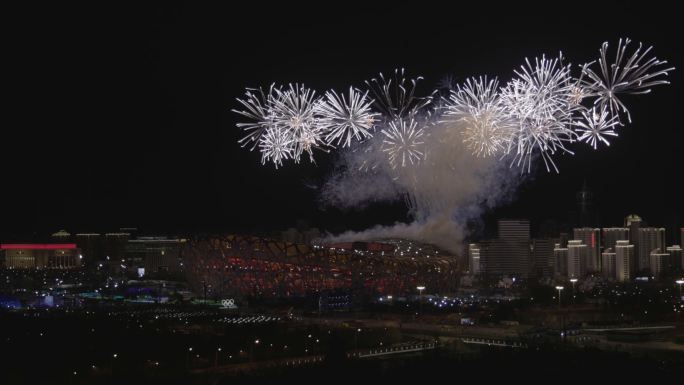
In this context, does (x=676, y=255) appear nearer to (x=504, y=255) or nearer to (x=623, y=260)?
(x=623, y=260)

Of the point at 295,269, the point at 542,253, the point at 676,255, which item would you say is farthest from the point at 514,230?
the point at 295,269

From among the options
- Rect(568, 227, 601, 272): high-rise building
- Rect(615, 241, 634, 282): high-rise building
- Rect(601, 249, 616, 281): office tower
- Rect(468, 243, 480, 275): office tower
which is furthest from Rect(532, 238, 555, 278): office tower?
Rect(615, 241, 634, 282): high-rise building

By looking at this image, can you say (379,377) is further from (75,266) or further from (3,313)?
(75,266)

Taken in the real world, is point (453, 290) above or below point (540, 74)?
below

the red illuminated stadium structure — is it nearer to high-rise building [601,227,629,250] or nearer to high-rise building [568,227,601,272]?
high-rise building [568,227,601,272]

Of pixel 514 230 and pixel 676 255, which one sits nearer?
pixel 676 255

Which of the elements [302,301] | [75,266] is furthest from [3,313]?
[75,266]
